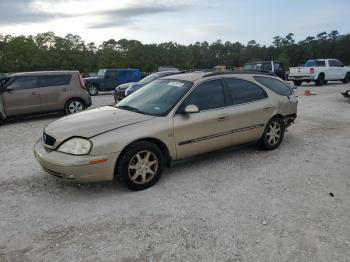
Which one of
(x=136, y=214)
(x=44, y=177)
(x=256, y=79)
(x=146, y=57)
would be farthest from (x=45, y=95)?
(x=146, y=57)

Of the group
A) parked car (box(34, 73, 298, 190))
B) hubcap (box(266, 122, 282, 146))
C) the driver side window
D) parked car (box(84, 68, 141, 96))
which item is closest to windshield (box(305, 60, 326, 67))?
parked car (box(84, 68, 141, 96))

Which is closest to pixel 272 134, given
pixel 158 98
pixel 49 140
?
pixel 158 98

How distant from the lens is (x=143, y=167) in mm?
4633

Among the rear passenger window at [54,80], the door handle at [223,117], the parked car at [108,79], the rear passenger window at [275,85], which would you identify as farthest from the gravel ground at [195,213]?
the parked car at [108,79]

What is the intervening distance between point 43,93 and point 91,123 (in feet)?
22.8

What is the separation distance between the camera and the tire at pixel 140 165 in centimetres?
446

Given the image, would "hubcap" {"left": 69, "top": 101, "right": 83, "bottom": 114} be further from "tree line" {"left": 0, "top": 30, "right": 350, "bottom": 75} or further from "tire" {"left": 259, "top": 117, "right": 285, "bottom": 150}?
"tree line" {"left": 0, "top": 30, "right": 350, "bottom": 75}

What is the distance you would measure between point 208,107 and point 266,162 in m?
1.43

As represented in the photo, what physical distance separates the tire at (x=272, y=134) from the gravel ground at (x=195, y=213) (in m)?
0.28

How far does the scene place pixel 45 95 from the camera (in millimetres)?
10938

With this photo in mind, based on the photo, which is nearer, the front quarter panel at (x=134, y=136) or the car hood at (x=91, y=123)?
the front quarter panel at (x=134, y=136)

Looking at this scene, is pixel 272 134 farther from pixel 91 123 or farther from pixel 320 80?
pixel 320 80

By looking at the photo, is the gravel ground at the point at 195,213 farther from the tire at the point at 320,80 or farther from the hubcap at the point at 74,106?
the tire at the point at 320,80

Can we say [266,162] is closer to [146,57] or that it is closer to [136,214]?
[136,214]
